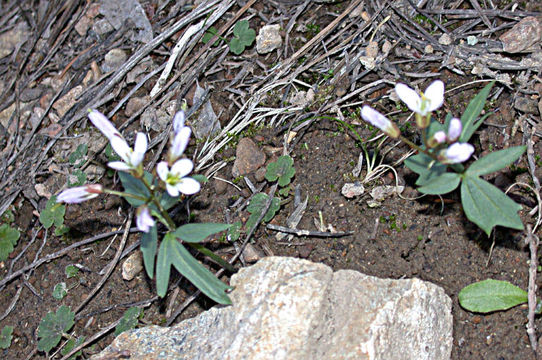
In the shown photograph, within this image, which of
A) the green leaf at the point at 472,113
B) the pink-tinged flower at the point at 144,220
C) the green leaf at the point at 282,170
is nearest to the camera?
the pink-tinged flower at the point at 144,220

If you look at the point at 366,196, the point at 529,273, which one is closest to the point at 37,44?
the point at 366,196

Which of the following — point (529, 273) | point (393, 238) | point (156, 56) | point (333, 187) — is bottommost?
point (529, 273)

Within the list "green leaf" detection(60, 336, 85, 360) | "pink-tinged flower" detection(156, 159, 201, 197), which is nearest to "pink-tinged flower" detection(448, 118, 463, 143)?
"pink-tinged flower" detection(156, 159, 201, 197)

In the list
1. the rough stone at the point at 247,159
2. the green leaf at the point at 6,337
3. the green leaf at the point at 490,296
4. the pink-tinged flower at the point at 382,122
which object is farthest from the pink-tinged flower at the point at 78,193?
the green leaf at the point at 490,296

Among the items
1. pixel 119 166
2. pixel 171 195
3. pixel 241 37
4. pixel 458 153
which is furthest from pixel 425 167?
pixel 241 37

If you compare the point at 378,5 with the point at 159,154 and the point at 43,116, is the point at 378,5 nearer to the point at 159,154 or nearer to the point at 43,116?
the point at 159,154

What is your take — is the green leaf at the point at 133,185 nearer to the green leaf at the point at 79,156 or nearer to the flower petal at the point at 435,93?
the green leaf at the point at 79,156

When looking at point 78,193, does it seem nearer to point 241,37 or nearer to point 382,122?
point 382,122
